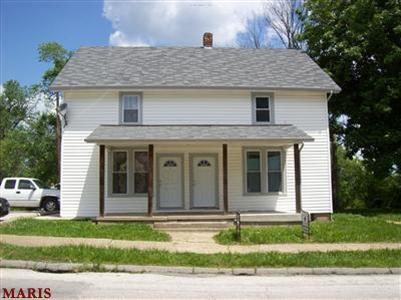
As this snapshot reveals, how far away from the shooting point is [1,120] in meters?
57.1

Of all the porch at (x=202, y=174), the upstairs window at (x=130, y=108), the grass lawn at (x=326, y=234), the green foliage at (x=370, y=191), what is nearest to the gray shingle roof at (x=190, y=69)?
the upstairs window at (x=130, y=108)

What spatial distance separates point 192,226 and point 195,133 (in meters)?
3.80

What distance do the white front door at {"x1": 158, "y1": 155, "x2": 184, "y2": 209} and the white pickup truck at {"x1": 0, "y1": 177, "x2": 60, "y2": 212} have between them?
23.7ft

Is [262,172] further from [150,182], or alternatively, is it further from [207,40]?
[207,40]

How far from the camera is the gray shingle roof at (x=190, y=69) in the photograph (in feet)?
70.8

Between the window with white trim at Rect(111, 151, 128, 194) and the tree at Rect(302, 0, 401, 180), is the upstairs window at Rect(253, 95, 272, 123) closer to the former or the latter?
the window with white trim at Rect(111, 151, 128, 194)

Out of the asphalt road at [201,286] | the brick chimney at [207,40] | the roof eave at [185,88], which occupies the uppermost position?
the brick chimney at [207,40]

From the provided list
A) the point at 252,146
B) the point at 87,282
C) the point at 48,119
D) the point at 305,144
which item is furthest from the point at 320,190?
the point at 48,119

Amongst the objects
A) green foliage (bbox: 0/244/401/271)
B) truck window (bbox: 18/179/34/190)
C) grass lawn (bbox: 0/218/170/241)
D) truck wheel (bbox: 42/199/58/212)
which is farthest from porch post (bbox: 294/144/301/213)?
truck window (bbox: 18/179/34/190)

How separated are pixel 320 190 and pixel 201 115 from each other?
19.4 feet

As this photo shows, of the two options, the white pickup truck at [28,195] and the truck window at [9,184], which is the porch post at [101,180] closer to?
the white pickup truck at [28,195]

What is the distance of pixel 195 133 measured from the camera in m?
19.9

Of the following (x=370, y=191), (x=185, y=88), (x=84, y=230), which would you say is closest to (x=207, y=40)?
(x=185, y=88)

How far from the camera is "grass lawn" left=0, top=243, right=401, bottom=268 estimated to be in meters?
11.0
